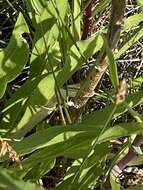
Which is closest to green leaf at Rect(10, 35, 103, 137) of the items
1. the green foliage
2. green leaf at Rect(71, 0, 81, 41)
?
the green foliage

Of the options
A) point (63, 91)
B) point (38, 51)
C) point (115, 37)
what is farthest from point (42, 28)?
point (115, 37)

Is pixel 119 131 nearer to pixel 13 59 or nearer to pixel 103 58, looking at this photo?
pixel 103 58

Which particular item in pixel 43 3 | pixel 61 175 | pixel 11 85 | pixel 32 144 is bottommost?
pixel 61 175

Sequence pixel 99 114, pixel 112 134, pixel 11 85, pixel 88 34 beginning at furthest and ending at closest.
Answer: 1. pixel 11 85
2. pixel 88 34
3. pixel 99 114
4. pixel 112 134

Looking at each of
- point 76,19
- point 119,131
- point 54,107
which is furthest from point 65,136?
point 76,19

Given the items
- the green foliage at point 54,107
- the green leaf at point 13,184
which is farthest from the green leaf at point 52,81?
the green leaf at point 13,184

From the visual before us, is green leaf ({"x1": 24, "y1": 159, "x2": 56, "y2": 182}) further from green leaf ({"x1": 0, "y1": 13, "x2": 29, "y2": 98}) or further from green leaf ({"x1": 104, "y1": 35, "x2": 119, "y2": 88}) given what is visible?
green leaf ({"x1": 104, "y1": 35, "x2": 119, "y2": 88})

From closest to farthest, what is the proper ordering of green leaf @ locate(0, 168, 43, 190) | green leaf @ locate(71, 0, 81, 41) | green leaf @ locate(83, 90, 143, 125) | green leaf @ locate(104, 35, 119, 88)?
green leaf @ locate(0, 168, 43, 190)
green leaf @ locate(104, 35, 119, 88)
green leaf @ locate(83, 90, 143, 125)
green leaf @ locate(71, 0, 81, 41)

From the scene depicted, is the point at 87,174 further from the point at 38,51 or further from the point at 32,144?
the point at 38,51
